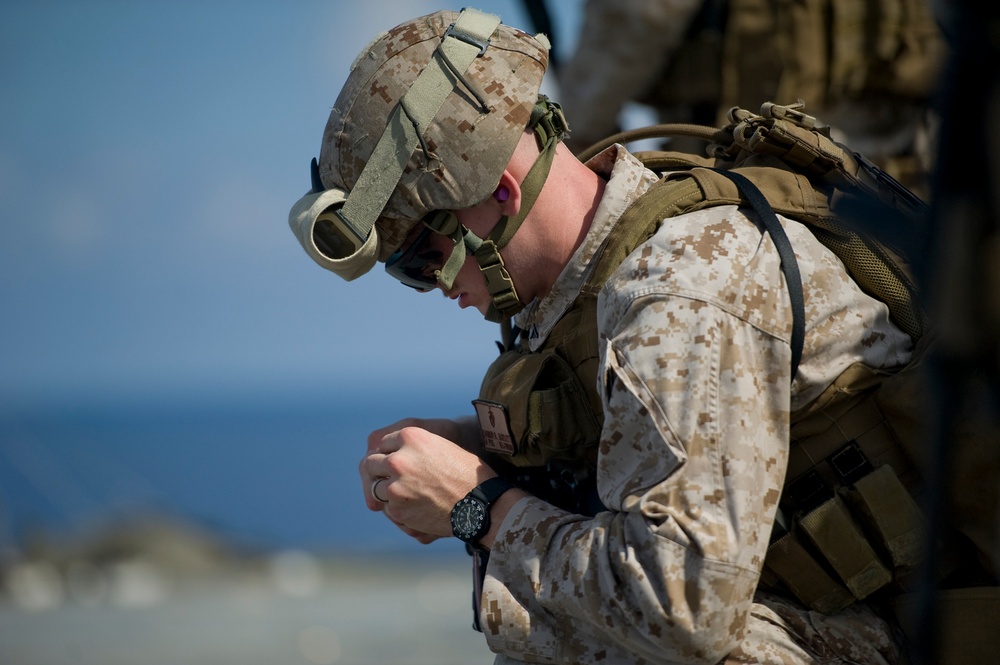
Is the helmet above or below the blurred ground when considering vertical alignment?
below

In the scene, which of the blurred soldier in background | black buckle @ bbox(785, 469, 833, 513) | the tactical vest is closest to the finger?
the tactical vest

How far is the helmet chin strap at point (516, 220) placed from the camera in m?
2.47

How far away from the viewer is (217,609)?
674 centimetres

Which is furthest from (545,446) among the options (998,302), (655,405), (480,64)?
(998,302)

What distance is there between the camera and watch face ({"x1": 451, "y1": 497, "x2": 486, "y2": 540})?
229cm

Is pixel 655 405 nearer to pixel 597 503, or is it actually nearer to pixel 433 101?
pixel 597 503

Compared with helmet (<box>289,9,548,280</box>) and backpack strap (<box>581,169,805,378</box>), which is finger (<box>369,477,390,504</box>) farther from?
backpack strap (<box>581,169,805,378</box>)

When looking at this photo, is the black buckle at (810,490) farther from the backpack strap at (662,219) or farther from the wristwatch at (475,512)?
the wristwatch at (475,512)

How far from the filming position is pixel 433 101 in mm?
2391

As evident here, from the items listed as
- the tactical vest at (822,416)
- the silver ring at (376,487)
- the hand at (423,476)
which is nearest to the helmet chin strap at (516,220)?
the tactical vest at (822,416)

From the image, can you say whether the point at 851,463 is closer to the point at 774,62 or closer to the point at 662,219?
the point at 662,219

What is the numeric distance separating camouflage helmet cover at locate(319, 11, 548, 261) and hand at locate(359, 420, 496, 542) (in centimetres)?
51

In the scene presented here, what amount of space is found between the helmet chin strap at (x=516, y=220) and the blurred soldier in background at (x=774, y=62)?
10.4 feet

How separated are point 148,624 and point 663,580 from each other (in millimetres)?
5002
